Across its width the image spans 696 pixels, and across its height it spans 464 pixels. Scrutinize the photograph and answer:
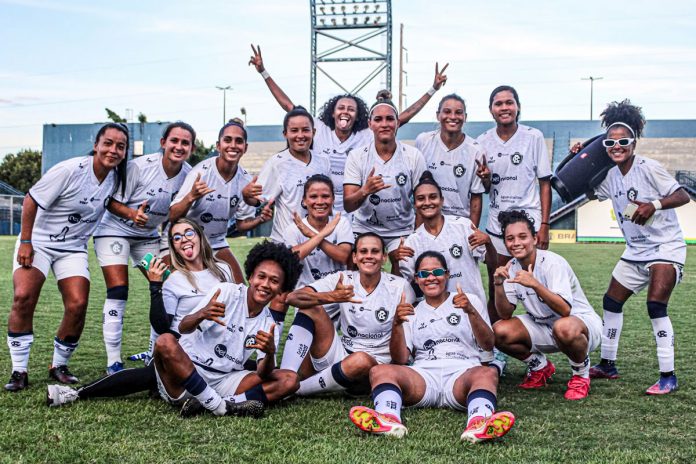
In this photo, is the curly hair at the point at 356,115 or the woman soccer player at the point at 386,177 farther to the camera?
the curly hair at the point at 356,115

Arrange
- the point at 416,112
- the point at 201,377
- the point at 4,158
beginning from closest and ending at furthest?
the point at 201,377
the point at 416,112
the point at 4,158

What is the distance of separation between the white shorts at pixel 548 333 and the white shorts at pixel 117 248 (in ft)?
9.62

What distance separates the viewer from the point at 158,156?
5.83 metres

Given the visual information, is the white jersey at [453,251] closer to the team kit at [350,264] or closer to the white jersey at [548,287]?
the team kit at [350,264]

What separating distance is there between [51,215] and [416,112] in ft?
10.6

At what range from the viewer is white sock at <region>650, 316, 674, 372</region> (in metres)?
5.20

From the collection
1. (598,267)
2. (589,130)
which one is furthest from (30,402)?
(589,130)

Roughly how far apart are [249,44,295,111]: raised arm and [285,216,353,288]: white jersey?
156 cm

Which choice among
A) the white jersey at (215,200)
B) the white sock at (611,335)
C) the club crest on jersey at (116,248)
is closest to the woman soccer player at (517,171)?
the white sock at (611,335)

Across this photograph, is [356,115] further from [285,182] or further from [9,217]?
[9,217]

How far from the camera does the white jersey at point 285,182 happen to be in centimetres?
582

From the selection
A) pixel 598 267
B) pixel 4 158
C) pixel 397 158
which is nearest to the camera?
pixel 397 158

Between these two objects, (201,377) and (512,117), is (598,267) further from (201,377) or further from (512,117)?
(201,377)

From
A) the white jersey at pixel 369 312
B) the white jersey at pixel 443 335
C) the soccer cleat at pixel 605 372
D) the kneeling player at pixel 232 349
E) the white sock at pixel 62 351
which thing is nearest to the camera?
the kneeling player at pixel 232 349
